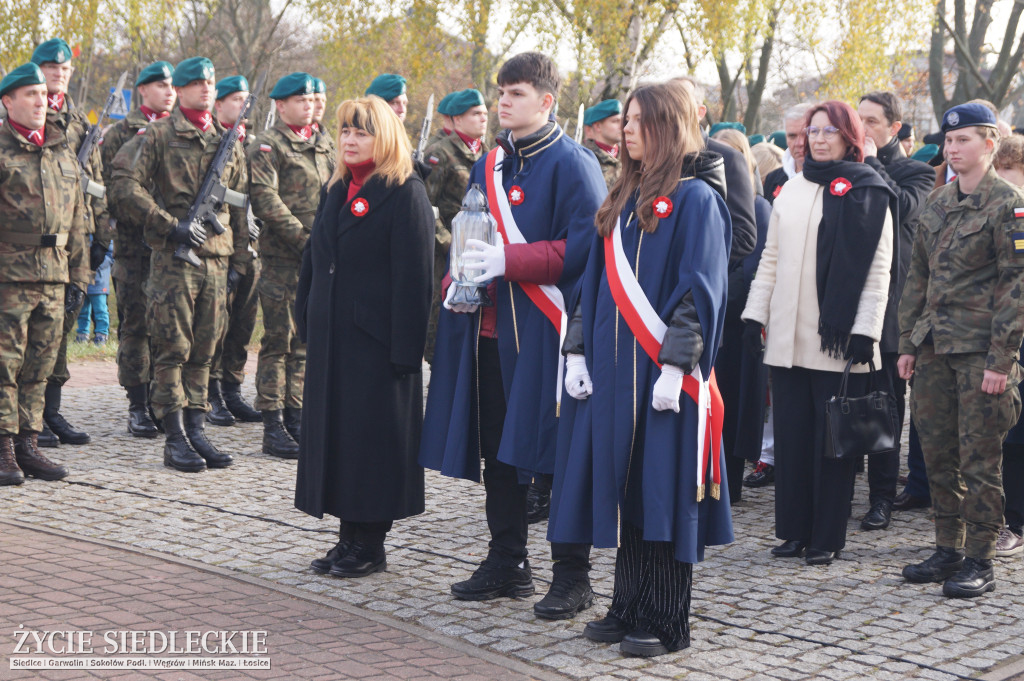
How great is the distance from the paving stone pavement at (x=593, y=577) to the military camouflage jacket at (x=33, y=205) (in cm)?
134

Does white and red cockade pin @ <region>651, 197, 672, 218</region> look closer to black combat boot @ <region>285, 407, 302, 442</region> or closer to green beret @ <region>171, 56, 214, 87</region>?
green beret @ <region>171, 56, 214, 87</region>

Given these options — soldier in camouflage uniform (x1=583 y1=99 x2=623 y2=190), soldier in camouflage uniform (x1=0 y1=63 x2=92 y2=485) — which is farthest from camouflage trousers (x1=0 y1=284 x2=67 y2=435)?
soldier in camouflage uniform (x1=583 y1=99 x2=623 y2=190)

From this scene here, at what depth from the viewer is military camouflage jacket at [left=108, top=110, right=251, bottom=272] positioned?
8.03 m

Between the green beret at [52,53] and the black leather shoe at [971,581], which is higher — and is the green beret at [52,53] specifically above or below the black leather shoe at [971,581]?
above

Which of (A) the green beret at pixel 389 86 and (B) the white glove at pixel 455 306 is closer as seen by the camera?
(B) the white glove at pixel 455 306

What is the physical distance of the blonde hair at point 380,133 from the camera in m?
5.61

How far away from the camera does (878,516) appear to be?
6969mm

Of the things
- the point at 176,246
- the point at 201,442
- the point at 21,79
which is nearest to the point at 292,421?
the point at 201,442

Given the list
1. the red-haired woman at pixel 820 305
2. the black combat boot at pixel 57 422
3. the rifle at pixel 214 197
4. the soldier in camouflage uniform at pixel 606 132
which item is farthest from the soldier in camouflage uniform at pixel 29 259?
the red-haired woman at pixel 820 305

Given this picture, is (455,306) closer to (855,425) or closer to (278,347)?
(855,425)

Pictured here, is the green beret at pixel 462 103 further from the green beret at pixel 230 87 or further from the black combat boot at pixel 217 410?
the black combat boot at pixel 217 410

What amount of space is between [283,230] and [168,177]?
837 mm

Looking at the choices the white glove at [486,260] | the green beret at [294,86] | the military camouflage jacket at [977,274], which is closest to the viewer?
the white glove at [486,260]

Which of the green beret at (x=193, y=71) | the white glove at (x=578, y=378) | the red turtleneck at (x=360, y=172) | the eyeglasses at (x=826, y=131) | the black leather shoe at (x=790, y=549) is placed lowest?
the black leather shoe at (x=790, y=549)
